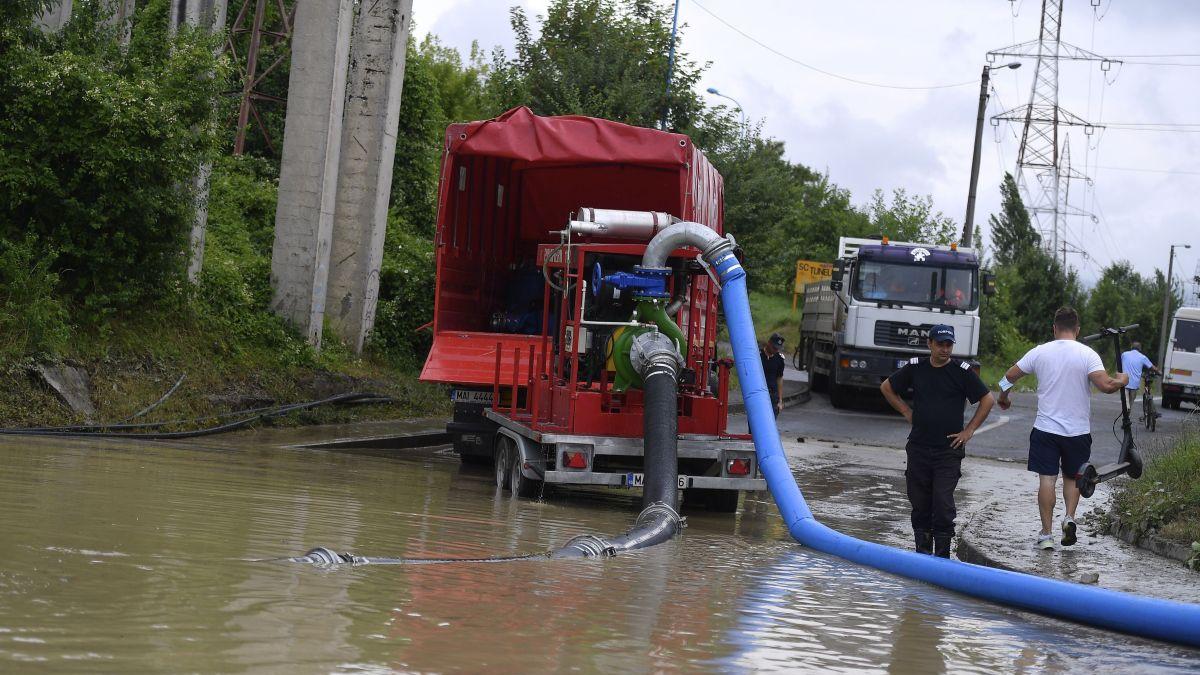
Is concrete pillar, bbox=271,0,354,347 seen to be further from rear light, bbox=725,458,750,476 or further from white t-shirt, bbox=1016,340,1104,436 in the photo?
white t-shirt, bbox=1016,340,1104,436

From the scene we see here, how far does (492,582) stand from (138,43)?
467 inches

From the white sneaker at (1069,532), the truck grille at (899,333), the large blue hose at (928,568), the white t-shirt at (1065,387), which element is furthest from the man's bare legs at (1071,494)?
the truck grille at (899,333)

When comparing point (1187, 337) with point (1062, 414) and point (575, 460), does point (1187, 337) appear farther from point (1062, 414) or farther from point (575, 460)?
point (575, 460)

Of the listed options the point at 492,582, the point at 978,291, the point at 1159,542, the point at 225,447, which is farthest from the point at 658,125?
the point at 492,582

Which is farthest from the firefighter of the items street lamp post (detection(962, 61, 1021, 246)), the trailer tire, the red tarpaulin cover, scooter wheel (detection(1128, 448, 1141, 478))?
street lamp post (detection(962, 61, 1021, 246))

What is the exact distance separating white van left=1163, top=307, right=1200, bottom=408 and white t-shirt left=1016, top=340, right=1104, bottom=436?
28929mm

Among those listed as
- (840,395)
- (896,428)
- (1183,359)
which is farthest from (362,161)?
(1183,359)

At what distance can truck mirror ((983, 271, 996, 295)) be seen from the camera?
2658 centimetres

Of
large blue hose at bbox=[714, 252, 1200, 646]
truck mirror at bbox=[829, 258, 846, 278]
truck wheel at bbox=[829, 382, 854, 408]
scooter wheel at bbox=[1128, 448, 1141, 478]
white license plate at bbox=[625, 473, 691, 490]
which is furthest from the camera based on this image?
truck wheel at bbox=[829, 382, 854, 408]

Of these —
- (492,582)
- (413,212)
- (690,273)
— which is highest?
(413,212)

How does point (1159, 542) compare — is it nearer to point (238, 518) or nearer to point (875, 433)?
point (238, 518)

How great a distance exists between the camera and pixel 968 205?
122 feet

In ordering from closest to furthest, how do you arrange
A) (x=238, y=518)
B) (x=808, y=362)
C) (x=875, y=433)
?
(x=238, y=518) < (x=875, y=433) < (x=808, y=362)

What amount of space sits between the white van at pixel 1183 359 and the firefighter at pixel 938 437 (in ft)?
97.1
